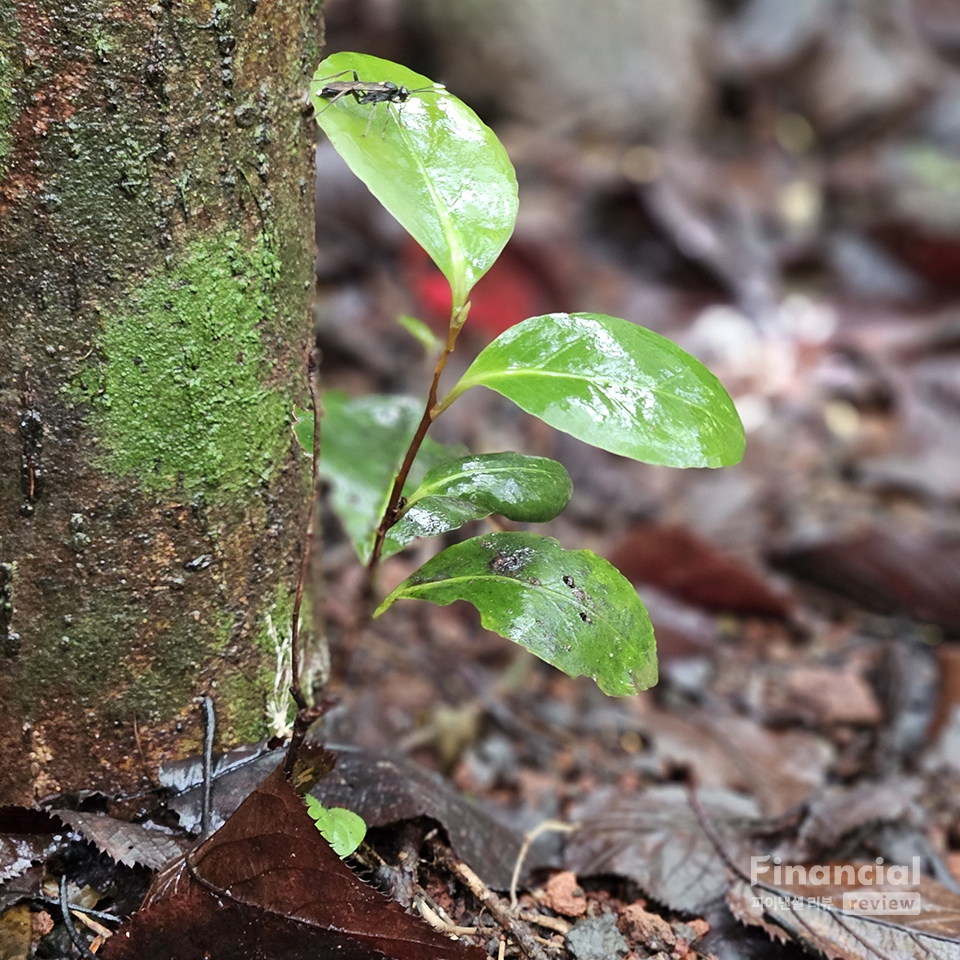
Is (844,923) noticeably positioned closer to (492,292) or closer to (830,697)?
(830,697)

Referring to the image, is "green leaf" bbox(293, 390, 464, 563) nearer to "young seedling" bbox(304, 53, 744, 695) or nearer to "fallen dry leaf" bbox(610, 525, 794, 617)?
"young seedling" bbox(304, 53, 744, 695)

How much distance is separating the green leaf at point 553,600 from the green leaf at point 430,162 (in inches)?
11.5

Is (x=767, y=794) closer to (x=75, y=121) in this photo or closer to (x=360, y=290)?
(x=75, y=121)

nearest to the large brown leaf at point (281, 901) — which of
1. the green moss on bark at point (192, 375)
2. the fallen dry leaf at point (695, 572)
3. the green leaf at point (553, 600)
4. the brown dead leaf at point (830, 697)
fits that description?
the green leaf at point (553, 600)

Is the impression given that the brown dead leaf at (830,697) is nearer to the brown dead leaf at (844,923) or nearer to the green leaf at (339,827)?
the brown dead leaf at (844,923)

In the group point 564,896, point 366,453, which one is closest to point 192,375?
point 366,453

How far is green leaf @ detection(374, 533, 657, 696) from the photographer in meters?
1.02

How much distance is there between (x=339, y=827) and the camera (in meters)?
1.06

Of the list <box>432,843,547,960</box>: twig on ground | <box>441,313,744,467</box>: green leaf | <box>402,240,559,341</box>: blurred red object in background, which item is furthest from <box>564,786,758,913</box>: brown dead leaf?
<box>402,240,559,341</box>: blurred red object in background

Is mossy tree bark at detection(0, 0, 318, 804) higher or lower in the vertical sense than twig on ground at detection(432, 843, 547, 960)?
higher

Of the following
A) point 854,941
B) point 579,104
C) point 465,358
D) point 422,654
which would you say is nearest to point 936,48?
point 579,104

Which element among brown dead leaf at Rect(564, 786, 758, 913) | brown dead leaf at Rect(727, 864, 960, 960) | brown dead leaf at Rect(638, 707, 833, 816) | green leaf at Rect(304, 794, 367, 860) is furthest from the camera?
brown dead leaf at Rect(638, 707, 833, 816)

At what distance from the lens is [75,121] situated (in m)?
0.91

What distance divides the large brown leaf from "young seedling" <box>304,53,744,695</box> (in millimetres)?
281
